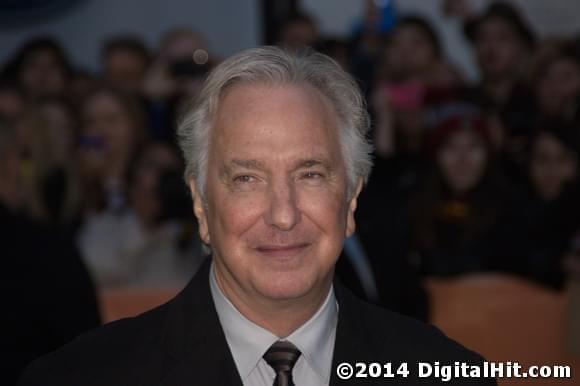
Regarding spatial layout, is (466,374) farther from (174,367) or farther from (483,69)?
(483,69)

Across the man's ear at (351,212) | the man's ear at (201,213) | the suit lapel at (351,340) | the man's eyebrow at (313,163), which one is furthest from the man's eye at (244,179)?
the suit lapel at (351,340)

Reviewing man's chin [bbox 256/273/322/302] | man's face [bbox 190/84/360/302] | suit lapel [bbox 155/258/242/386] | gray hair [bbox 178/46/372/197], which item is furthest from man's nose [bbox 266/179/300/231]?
suit lapel [bbox 155/258/242/386]

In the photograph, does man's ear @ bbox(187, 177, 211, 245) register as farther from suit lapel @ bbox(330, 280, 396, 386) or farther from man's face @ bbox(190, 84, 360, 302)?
suit lapel @ bbox(330, 280, 396, 386)

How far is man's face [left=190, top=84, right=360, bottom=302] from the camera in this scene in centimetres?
289

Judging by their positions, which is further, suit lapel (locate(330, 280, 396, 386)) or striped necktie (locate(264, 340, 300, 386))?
suit lapel (locate(330, 280, 396, 386))

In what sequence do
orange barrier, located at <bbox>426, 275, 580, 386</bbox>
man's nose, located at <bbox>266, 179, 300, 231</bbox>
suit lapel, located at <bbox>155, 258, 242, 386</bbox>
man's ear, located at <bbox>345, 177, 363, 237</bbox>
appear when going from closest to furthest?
man's nose, located at <bbox>266, 179, 300, 231</bbox>
suit lapel, located at <bbox>155, 258, 242, 386</bbox>
man's ear, located at <bbox>345, 177, 363, 237</bbox>
orange barrier, located at <bbox>426, 275, 580, 386</bbox>

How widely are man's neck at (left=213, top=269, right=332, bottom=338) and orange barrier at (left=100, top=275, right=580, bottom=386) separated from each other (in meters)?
3.08

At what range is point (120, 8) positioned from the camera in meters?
10.7

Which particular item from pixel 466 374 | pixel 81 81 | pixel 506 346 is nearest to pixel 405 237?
pixel 506 346

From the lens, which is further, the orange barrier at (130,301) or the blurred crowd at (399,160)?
the orange barrier at (130,301)

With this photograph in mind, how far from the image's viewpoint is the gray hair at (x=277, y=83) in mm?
2986

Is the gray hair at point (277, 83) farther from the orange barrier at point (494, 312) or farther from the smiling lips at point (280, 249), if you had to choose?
the orange barrier at point (494, 312)

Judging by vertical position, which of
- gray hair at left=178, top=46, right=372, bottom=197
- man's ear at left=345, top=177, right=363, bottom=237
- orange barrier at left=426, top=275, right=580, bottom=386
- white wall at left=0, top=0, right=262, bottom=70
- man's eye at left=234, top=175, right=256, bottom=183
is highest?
white wall at left=0, top=0, right=262, bottom=70

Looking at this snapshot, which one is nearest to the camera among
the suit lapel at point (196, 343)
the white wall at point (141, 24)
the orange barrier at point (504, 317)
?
the suit lapel at point (196, 343)
